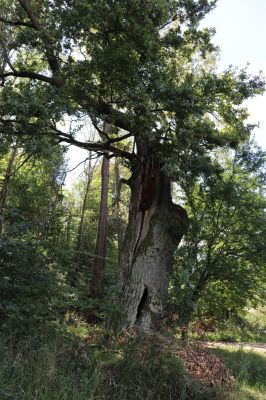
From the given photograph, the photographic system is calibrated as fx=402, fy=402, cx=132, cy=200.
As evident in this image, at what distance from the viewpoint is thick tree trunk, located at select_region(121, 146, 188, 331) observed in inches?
389

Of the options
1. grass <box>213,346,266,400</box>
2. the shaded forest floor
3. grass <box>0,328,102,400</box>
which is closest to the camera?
grass <box>0,328,102,400</box>

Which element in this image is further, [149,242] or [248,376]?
[149,242]

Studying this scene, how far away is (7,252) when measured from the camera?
6133mm

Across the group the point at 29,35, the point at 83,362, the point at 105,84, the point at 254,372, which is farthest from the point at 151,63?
the point at 254,372

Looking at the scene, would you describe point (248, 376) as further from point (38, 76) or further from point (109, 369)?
point (38, 76)

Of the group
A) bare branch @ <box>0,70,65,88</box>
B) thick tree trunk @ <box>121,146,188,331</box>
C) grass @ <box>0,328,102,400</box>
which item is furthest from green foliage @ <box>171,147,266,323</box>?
grass @ <box>0,328,102,400</box>

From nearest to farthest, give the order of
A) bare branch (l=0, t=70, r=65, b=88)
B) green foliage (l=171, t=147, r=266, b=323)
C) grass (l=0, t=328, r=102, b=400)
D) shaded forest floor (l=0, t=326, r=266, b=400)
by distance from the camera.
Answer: grass (l=0, t=328, r=102, b=400) < shaded forest floor (l=0, t=326, r=266, b=400) < bare branch (l=0, t=70, r=65, b=88) < green foliage (l=171, t=147, r=266, b=323)

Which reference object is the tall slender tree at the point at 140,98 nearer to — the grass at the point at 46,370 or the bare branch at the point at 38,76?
the bare branch at the point at 38,76

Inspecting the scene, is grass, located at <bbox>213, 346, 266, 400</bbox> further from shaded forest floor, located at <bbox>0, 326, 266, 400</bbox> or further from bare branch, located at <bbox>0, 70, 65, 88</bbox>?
bare branch, located at <bbox>0, 70, 65, 88</bbox>

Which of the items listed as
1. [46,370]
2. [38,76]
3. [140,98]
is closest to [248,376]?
[46,370]

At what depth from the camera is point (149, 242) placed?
10.4 m

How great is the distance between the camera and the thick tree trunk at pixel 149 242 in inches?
389

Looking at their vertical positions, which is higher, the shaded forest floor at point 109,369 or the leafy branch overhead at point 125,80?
the leafy branch overhead at point 125,80

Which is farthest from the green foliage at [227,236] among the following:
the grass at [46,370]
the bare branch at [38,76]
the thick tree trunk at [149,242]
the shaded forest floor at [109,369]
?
the grass at [46,370]
